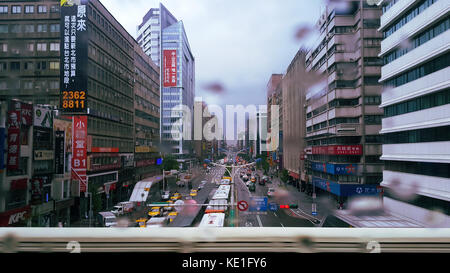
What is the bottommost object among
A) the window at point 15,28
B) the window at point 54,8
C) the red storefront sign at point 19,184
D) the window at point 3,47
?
the red storefront sign at point 19,184

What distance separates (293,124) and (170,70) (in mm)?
1311

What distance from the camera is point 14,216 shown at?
156 centimetres

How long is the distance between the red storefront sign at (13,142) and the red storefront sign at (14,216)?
29 cm

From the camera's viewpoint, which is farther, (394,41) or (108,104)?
(394,41)

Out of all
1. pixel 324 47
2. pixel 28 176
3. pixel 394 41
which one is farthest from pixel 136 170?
pixel 394 41

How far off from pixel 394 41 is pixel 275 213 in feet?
6.13

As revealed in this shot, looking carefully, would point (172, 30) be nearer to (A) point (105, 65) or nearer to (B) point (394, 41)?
(A) point (105, 65)

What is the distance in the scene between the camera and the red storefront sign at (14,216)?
4.97ft

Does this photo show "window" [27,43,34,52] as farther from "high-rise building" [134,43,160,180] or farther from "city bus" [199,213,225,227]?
"city bus" [199,213,225,227]

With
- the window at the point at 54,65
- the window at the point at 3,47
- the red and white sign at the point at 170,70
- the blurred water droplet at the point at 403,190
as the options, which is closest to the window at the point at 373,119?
the blurred water droplet at the point at 403,190

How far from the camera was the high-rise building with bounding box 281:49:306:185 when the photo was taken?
2.35 meters

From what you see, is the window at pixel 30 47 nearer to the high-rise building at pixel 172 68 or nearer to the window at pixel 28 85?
the window at pixel 28 85

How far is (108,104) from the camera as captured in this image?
1.99 m

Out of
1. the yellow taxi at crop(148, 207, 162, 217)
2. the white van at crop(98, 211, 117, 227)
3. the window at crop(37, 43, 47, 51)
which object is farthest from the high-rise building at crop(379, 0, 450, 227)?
the window at crop(37, 43, 47, 51)
